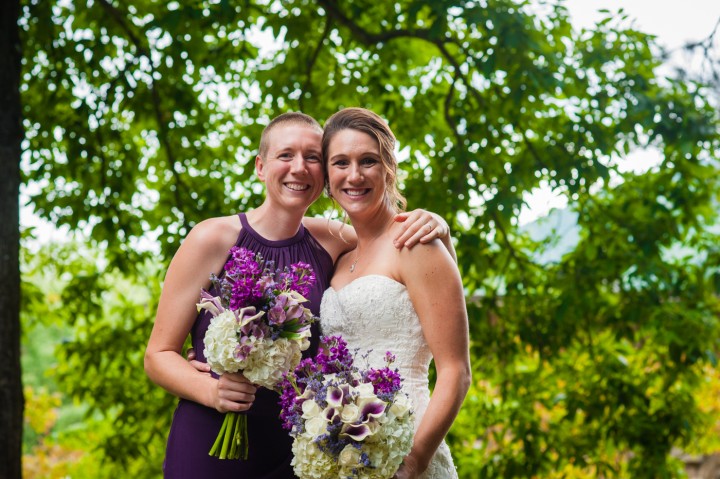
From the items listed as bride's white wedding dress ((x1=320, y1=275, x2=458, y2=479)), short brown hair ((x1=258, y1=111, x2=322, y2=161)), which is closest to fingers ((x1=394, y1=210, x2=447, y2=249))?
bride's white wedding dress ((x1=320, y1=275, x2=458, y2=479))

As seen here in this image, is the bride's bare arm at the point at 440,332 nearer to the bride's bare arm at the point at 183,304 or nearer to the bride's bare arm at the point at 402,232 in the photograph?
the bride's bare arm at the point at 402,232

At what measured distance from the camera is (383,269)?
10.2 ft

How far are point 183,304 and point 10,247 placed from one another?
297 cm

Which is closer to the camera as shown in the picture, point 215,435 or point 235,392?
point 235,392

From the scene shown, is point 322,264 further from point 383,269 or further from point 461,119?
point 461,119

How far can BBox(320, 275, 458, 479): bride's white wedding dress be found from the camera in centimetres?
304

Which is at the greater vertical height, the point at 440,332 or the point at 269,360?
the point at 440,332

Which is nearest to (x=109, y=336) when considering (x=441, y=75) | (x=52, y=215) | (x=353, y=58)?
(x=52, y=215)

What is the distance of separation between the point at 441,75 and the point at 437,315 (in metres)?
4.75

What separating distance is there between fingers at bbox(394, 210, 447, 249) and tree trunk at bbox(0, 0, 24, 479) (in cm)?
353

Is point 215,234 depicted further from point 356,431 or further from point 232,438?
point 356,431

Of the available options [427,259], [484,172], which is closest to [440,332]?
[427,259]

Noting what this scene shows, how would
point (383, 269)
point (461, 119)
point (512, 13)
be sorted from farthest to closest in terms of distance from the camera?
point (461, 119)
point (512, 13)
point (383, 269)

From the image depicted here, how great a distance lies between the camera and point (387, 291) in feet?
9.99
